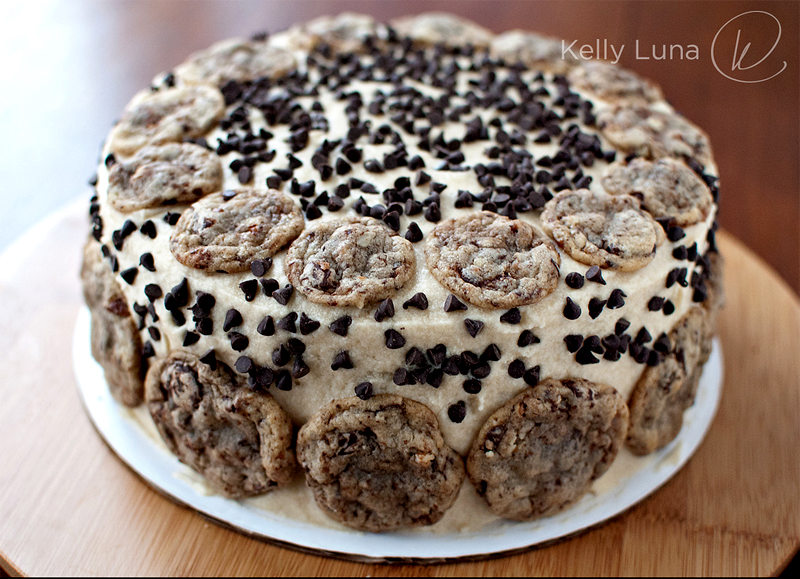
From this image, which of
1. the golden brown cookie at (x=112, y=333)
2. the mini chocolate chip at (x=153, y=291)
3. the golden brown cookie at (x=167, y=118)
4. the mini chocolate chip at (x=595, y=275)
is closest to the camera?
the mini chocolate chip at (x=595, y=275)

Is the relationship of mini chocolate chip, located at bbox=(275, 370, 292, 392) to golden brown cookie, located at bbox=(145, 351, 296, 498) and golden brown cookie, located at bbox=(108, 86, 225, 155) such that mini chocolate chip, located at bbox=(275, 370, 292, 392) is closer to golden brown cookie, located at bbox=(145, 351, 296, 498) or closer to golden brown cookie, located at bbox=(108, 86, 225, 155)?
golden brown cookie, located at bbox=(145, 351, 296, 498)

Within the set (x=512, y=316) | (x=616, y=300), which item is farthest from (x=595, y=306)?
(x=512, y=316)

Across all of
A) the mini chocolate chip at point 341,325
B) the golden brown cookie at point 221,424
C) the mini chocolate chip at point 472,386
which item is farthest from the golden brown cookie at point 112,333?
the mini chocolate chip at point 472,386

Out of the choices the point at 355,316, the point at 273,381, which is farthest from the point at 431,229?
the point at 273,381

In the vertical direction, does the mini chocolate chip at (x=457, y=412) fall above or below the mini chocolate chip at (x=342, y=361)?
below

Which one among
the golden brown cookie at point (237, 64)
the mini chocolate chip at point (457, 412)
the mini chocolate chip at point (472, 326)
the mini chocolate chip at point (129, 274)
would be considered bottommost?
the mini chocolate chip at point (457, 412)

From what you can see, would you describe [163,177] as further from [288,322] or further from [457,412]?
[457,412]

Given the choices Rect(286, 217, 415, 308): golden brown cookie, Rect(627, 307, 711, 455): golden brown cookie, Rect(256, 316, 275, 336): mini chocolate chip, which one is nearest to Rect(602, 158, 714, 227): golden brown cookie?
Rect(627, 307, 711, 455): golden brown cookie

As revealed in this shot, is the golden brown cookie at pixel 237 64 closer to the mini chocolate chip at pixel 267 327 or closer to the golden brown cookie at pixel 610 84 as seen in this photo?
the golden brown cookie at pixel 610 84
